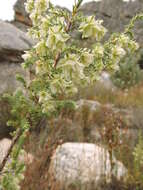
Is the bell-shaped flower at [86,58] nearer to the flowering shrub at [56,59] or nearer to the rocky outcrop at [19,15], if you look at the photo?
the flowering shrub at [56,59]

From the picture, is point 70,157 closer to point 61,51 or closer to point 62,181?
point 62,181

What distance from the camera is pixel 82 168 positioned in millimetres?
3590

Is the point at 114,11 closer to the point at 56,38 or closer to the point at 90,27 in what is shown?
the point at 90,27

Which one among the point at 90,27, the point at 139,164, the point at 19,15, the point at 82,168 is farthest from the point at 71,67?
the point at 19,15

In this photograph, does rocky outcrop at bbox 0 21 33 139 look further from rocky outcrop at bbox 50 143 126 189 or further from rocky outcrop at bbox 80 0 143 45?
rocky outcrop at bbox 80 0 143 45

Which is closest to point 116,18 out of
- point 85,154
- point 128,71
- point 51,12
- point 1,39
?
point 128,71

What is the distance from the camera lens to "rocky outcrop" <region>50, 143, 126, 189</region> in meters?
3.43

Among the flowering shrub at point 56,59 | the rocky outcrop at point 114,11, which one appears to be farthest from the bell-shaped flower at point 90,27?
the rocky outcrop at point 114,11

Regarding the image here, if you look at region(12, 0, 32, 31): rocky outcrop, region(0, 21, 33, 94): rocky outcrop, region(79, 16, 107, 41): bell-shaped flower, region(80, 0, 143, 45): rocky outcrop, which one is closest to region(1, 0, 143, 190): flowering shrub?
region(79, 16, 107, 41): bell-shaped flower

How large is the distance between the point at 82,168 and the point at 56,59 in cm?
241

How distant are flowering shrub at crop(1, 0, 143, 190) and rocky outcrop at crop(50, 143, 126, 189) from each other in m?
1.80

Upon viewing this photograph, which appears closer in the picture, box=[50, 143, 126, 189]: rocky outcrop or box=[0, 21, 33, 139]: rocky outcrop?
box=[50, 143, 126, 189]: rocky outcrop

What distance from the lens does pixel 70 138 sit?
494 centimetres

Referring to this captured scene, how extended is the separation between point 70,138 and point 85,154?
43.3 inches
